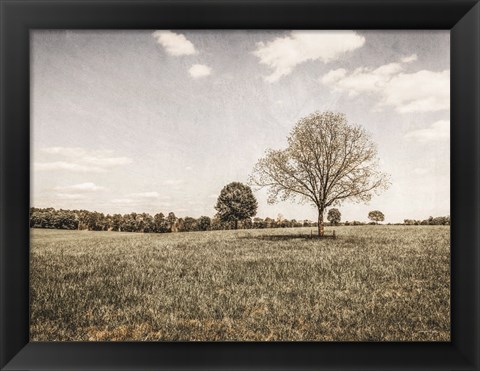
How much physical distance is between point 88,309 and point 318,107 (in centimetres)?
338

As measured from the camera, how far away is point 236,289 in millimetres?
3613

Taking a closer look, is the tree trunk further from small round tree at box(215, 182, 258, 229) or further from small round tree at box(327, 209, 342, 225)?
small round tree at box(215, 182, 258, 229)

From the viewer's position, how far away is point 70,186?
142 inches

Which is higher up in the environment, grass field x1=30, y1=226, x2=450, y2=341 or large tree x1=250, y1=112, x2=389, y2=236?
large tree x1=250, y1=112, x2=389, y2=236

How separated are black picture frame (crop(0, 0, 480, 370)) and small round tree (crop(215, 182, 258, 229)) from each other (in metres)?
1.33

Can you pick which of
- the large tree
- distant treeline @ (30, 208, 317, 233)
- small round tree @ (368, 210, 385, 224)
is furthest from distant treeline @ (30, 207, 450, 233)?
the large tree

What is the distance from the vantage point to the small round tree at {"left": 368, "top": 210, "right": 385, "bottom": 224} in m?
3.75

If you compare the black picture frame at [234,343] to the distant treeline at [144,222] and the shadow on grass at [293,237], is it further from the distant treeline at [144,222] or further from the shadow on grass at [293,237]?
the shadow on grass at [293,237]

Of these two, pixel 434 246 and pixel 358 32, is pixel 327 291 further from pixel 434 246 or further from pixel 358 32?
pixel 358 32

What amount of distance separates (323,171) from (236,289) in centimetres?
225

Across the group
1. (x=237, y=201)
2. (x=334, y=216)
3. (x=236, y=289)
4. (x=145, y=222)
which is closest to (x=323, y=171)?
(x=334, y=216)

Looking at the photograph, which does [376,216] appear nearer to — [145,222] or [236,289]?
[236,289]

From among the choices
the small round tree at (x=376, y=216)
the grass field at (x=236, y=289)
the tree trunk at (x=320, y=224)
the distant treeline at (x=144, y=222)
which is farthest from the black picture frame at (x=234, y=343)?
the tree trunk at (x=320, y=224)
